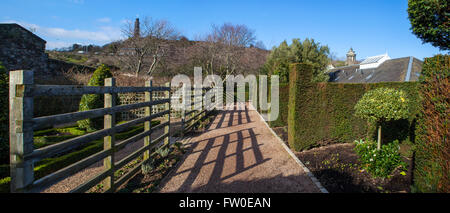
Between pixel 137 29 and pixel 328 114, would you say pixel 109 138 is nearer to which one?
pixel 328 114

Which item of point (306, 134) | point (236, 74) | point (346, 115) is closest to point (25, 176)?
point (306, 134)

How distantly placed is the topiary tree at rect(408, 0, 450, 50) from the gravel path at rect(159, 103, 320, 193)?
44.9ft

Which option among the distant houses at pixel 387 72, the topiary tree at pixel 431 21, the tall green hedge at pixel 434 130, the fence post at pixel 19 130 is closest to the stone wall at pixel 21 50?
the fence post at pixel 19 130

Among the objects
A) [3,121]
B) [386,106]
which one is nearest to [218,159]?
[386,106]

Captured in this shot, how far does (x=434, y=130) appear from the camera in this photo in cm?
268

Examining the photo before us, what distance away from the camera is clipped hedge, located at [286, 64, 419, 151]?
531 cm

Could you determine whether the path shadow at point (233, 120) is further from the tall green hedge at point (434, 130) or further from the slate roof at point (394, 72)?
the slate roof at point (394, 72)

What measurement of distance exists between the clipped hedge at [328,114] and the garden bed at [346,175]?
0.54m

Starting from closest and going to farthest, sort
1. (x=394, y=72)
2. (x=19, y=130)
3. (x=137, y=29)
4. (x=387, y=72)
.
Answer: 1. (x=19, y=130)
2. (x=137, y=29)
3. (x=394, y=72)
4. (x=387, y=72)

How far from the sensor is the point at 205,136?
7.16m

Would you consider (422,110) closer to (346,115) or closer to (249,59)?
(346,115)

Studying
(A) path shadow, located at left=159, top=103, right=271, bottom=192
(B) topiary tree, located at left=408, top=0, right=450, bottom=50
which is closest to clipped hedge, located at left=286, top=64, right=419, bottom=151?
(A) path shadow, located at left=159, top=103, right=271, bottom=192

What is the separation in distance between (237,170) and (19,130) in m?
3.25

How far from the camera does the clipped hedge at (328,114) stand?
5.31m
